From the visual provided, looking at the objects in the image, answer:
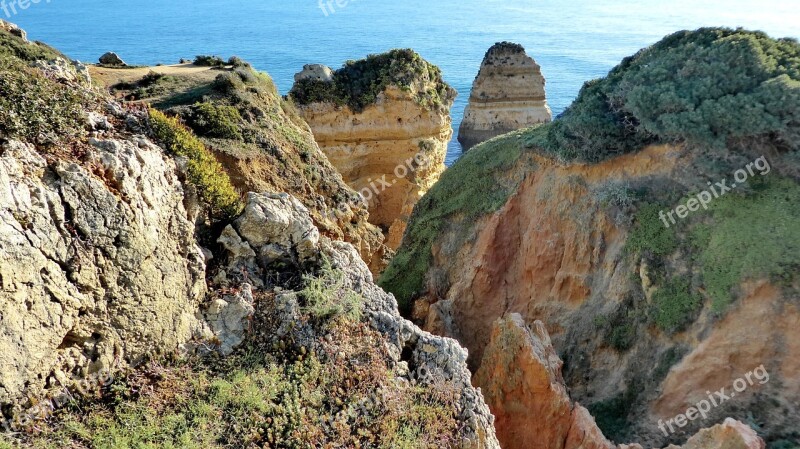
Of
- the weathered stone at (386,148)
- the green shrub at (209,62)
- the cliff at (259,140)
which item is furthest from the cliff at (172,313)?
the green shrub at (209,62)

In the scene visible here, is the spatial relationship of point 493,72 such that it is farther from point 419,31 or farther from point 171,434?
point 419,31

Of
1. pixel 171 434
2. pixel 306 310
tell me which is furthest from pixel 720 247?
pixel 171 434

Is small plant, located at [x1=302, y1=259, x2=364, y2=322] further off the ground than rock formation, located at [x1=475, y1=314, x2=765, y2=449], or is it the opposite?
small plant, located at [x1=302, y1=259, x2=364, y2=322]

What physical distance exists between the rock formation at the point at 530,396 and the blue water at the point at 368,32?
33739mm

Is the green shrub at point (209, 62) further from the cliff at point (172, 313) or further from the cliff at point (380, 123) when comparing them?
the cliff at point (172, 313)

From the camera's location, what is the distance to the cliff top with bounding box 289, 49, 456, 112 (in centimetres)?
2705

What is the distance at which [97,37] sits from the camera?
101125 millimetres

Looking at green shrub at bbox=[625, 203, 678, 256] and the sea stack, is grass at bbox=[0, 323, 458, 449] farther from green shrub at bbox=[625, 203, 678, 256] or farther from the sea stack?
the sea stack

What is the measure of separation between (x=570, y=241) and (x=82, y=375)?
36.0ft

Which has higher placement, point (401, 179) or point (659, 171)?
point (659, 171)

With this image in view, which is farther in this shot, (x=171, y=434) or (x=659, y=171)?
(x=659, y=171)
